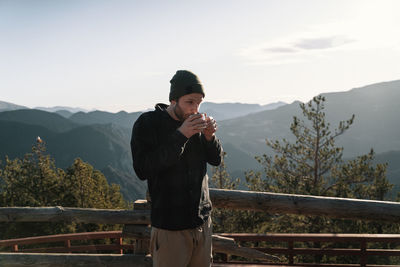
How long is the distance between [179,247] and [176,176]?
46cm

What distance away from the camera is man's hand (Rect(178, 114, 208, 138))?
1.94 meters

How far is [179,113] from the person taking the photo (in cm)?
215

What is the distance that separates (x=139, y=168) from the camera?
2002mm

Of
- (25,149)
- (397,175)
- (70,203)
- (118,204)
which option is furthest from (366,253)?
(25,149)

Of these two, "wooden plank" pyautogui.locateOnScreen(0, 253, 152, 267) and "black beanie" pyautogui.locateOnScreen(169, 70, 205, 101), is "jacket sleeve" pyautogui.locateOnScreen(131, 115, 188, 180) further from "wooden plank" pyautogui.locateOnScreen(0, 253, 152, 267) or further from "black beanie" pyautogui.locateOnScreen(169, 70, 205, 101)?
"wooden plank" pyautogui.locateOnScreen(0, 253, 152, 267)

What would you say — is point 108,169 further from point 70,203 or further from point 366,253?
point 366,253

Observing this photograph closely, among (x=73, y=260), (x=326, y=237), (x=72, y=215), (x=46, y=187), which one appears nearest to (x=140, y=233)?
(x=73, y=260)

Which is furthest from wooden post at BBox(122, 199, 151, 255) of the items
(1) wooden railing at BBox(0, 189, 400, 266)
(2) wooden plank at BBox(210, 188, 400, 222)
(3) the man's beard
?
(3) the man's beard

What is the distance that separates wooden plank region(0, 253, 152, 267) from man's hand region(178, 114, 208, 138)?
1652 millimetres

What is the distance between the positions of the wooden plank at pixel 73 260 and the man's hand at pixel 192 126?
165 centimetres

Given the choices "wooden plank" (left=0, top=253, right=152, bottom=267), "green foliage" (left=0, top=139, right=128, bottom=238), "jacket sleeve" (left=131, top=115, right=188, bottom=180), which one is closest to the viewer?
"jacket sleeve" (left=131, top=115, right=188, bottom=180)

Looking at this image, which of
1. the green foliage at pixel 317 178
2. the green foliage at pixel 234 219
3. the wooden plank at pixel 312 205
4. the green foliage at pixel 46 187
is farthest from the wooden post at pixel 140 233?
the green foliage at pixel 46 187

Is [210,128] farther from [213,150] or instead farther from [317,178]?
[317,178]

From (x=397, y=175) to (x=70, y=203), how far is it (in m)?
137
